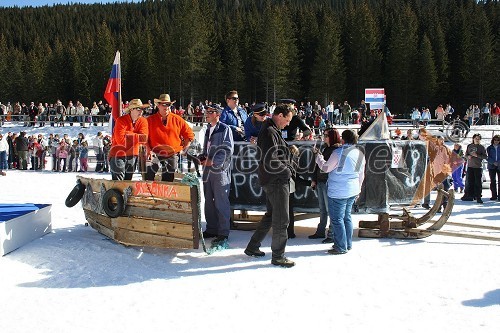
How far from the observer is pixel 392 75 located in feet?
203

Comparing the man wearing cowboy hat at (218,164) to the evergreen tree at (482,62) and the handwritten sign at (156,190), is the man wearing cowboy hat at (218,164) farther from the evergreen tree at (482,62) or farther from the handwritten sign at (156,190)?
the evergreen tree at (482,62)

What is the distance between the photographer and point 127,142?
736 cm

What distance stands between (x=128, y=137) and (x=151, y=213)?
148 cm

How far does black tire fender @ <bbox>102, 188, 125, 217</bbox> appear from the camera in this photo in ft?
21.3

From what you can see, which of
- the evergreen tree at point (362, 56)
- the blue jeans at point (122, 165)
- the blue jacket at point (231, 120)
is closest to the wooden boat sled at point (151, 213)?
the blue jeans at point (122, 165)

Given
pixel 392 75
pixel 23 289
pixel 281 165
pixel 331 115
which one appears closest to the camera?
pixel 23 289

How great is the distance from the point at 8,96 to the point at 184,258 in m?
90.0

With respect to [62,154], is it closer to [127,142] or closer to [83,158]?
[83,158]

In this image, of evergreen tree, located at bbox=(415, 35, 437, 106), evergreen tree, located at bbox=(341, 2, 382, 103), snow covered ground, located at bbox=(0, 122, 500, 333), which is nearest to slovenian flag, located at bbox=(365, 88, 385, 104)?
snow covered ground, located at bbox=(0, 122, 500, 333)

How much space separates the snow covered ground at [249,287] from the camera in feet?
14.6

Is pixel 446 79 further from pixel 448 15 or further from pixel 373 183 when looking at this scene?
pixel 373 183

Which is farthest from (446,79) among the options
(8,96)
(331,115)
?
(8,96)

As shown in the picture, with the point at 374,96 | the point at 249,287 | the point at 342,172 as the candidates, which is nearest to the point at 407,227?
the point at 342,172

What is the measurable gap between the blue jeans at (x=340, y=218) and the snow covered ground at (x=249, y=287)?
0.18 metres
